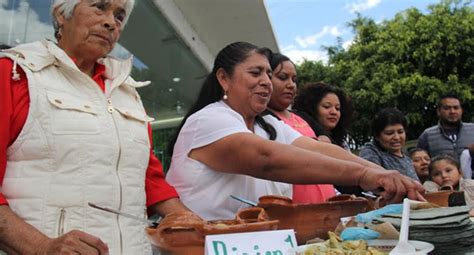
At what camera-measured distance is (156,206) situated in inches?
62.7

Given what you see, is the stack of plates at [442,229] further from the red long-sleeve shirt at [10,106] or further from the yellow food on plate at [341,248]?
the red long-sleeve shirt at [10,106]

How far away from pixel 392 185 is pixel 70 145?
84 centimetres

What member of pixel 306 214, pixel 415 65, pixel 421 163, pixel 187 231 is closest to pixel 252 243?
pixel 187 231

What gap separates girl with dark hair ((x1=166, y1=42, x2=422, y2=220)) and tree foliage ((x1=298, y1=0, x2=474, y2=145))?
14716 mm

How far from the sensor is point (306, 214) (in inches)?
51.1

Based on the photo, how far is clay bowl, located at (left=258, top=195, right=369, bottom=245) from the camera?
126cm

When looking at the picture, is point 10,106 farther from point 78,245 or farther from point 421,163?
point 421,163

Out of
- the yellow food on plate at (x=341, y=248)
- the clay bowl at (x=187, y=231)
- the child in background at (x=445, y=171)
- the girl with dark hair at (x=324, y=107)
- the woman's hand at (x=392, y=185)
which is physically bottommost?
the child in background at (x=445, y=171)

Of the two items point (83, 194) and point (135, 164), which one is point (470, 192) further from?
point (83, 194)

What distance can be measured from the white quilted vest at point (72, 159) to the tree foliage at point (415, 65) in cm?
1526

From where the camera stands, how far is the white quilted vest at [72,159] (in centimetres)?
126

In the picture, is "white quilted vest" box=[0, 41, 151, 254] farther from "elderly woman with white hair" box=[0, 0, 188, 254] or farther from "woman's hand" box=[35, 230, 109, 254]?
"woman's hand" box=[35, 230, 109, 254]

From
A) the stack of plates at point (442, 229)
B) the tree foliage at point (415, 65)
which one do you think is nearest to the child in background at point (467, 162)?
the stack of plates at point (442, 229)

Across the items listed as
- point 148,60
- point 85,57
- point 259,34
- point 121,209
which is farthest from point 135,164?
point 259,34
